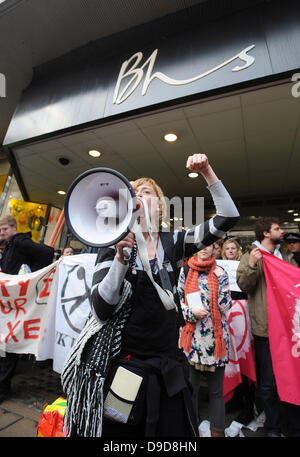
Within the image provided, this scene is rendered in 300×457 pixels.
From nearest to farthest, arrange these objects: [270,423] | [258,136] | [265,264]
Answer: [270,423] → [265,264] → [258,136]

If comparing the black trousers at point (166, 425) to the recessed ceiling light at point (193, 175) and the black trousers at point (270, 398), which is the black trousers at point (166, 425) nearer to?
the black trousers at point (270, 398)

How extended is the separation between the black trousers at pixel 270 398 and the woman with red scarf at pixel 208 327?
0.41m

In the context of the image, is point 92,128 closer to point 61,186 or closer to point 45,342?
point 61,186

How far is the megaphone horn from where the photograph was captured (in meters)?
0.89

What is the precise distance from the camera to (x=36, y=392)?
2.62 m

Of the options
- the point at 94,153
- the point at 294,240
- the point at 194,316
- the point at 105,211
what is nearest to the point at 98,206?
the point at 105,211

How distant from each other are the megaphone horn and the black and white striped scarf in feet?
0.78

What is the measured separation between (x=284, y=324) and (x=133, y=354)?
5.23ft

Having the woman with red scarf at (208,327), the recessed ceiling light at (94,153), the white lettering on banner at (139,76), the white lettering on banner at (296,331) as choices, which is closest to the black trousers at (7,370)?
the woman with red scarf at (208,327)

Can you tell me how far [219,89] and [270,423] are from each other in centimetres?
351

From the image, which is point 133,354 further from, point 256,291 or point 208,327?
point 256,291

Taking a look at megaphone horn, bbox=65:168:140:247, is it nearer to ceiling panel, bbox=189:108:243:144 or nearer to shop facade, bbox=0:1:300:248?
shop facade, bbox=0:1:300:248

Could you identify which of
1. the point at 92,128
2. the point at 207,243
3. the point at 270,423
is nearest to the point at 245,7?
the point at 92,128

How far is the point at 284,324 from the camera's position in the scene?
1952mm
